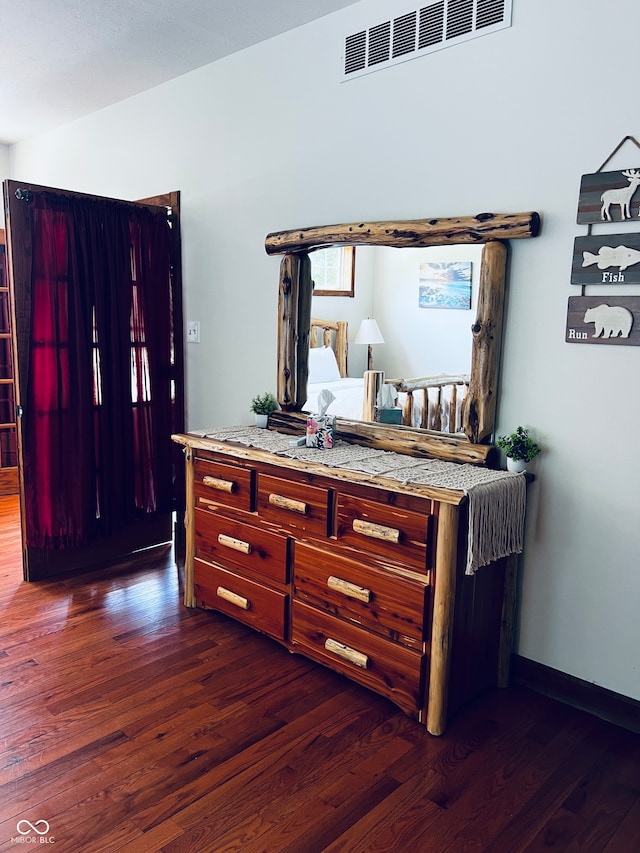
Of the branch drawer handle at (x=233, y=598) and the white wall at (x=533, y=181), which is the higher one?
the white wall at (x=533, y=181)

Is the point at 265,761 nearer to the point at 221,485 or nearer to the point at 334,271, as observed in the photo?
the point at 221,485

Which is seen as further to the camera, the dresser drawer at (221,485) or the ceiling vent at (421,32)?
the dresser drawer at (221,485)

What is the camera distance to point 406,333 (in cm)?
259

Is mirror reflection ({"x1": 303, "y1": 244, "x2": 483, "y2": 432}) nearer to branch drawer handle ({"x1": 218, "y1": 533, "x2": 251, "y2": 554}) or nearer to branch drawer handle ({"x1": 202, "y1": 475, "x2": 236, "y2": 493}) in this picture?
branch drawer handle ({"x1": 202, "y1": 475, "x2": 236, "y2": 493})

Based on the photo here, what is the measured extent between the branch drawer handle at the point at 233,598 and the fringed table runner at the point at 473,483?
0.63 m

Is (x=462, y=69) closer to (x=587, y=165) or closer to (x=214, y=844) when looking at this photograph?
(x=587, y=165)

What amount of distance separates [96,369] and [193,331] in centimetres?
59

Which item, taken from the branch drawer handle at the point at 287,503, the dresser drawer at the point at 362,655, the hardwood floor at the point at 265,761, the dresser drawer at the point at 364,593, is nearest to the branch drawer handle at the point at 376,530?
the dresser drawer at the point at 364,593

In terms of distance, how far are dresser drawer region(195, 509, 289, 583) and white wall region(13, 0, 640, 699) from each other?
3.02 ft

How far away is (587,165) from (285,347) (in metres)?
1.47

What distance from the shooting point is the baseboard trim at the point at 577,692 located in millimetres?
2147

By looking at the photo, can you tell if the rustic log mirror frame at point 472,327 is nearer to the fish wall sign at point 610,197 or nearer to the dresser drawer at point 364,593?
the fish wall sign at point 610,197

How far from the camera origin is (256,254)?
10.5 ft

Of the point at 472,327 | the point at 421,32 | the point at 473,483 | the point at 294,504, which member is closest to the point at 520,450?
the point at 473,483
